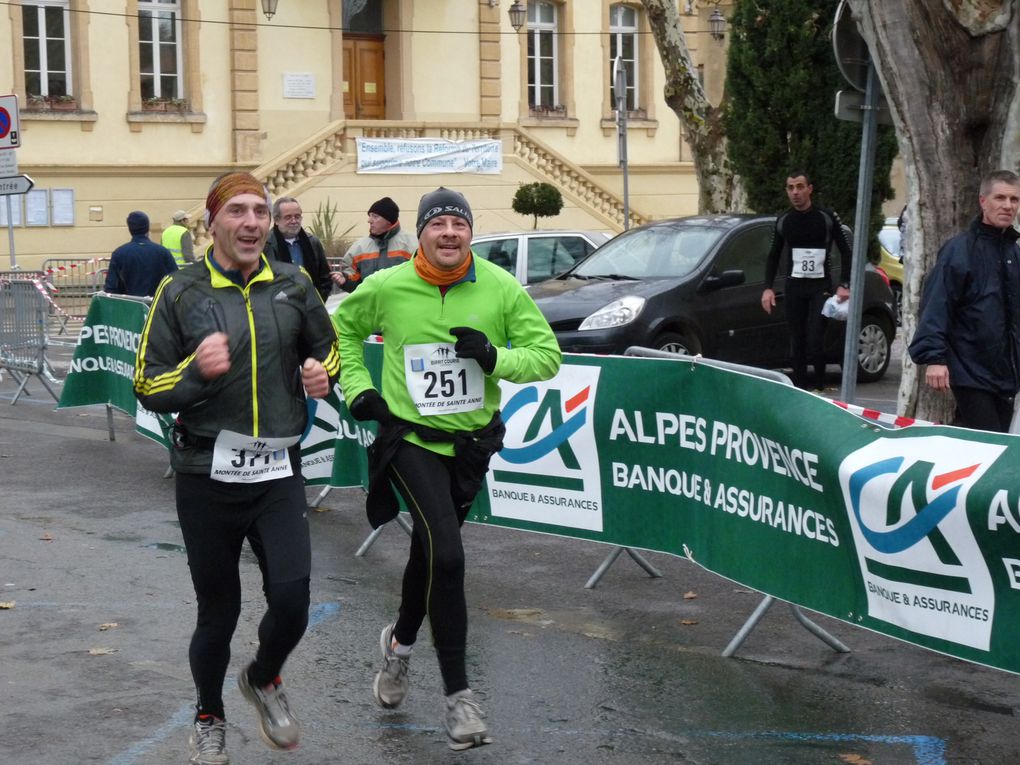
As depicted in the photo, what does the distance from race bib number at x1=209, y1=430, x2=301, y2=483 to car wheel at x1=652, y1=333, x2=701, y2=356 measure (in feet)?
29.4

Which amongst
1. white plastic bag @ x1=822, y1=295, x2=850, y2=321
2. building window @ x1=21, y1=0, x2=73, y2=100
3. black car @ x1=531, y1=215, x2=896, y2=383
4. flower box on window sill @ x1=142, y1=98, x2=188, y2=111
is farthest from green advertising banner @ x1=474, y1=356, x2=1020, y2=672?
flower box on window sill @ x1=142, y1=98, x2=188, y2=111

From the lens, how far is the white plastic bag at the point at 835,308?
1436 centimetres

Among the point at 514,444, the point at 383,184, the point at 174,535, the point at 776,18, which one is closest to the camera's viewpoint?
the point at 514,444

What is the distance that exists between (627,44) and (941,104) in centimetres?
3111

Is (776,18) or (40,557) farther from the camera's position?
(776,18)

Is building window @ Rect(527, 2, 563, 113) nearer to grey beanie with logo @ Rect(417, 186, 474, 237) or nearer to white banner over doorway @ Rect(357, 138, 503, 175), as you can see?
white banner over doorway @ Rect(357, 138, 503, 175)

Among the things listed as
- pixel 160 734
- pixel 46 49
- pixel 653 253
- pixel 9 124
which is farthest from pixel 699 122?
pixel 160 734

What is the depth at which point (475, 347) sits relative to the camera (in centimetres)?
547

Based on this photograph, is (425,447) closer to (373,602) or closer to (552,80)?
(373,602)

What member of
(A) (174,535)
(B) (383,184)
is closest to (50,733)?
(A) (174,535)

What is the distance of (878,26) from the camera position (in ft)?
30.5

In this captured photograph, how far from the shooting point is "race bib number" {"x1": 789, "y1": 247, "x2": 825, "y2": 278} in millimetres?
13758

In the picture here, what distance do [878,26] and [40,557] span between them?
5.52 metres

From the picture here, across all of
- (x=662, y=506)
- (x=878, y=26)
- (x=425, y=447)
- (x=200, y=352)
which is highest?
(x=878, y=26)
